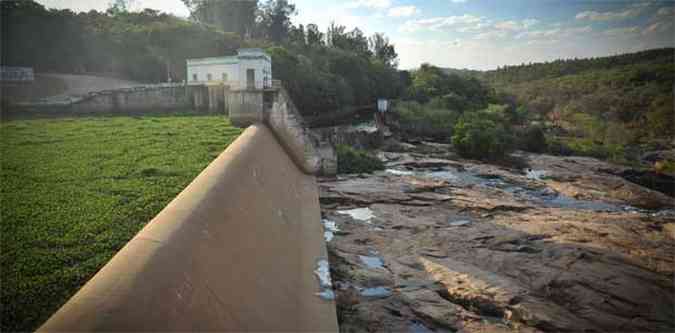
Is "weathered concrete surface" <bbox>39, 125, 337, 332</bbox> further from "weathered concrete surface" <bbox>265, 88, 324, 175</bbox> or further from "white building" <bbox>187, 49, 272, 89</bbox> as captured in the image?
"white building" <bbox>187, 49, 272, 89</bbox>

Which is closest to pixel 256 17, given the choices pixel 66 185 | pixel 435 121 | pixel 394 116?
pixel 394 116

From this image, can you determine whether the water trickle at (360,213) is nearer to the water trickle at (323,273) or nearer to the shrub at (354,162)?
the water trickle at (323,273)

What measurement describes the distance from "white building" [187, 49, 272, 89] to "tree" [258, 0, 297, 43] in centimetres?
3451

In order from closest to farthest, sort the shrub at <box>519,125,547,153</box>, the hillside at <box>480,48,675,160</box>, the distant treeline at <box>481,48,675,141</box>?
1. the shrub at <box>519,125,547,153</box>
2. the hillside at <box>480,48,675,160</box>
3. the distant treeline at <box>481,48,675,141</box>

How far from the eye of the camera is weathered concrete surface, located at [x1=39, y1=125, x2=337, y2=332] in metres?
2.75

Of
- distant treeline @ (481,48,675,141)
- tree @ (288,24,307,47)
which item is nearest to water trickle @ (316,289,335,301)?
distant treeline @ (481,48,675,141)

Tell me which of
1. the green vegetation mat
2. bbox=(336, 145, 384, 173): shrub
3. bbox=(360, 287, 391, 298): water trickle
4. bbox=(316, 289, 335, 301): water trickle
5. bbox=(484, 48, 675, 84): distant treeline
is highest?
bbox=(484, 48, 675, 84): distant treeline

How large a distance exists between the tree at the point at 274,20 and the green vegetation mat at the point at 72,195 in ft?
179

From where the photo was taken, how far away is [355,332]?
19.2ft

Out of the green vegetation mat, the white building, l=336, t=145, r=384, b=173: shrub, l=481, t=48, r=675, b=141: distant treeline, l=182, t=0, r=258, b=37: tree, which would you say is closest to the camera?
the green vegetation mat

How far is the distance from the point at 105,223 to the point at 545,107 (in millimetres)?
60718

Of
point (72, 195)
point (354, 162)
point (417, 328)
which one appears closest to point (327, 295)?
point (417, 328)

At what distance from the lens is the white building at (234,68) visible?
2397 cm

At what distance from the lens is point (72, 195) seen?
20.8 ft
